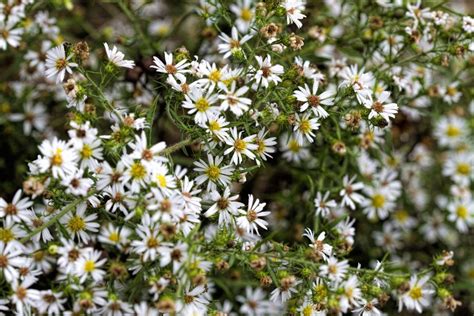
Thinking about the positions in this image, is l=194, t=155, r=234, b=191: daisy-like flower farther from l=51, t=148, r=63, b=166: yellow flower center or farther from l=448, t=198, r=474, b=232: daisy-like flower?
l=448, t=198, r=474, b=232: daisy-like flower

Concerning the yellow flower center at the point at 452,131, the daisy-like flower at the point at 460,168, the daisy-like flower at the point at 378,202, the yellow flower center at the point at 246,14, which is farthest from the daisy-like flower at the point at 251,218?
the yellow flower center at the point at 452,131

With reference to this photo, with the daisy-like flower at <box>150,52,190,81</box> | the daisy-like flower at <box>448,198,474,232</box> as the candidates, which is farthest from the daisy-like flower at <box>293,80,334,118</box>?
the daisy-like flower at <box>448,198,474,232</box>

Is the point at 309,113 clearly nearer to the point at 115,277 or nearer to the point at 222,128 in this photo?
the point at 222,128

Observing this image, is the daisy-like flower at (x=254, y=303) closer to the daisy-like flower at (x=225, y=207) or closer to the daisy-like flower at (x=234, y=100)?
the daisy-like flower at (x=225, y=207)

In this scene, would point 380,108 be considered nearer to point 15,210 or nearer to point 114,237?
point 114,237

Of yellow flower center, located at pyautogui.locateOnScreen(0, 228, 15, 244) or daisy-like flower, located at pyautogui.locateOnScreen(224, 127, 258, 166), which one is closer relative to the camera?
yellow flower center, located at pyautogui.locateOnScreen(0, 228, 15, 244)
